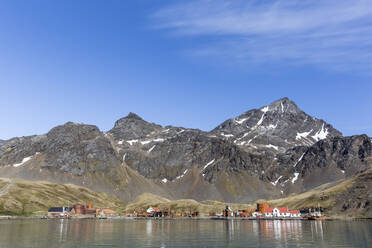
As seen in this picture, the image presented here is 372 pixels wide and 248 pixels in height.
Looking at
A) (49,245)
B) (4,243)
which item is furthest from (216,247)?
(4,243)

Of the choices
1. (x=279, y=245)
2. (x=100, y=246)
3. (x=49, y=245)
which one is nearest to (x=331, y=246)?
(x=279, y=245)

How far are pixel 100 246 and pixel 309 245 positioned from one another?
46479 mm

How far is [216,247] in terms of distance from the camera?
80.9 meters

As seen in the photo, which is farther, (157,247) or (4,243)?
(4,243)

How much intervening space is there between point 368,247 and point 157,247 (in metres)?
44.9

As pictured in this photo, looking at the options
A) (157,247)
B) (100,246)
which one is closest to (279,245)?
(157,247)

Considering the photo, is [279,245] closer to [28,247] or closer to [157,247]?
[157,247]

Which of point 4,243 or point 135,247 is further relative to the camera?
point 4,243

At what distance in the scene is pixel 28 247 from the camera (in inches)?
A: 3066

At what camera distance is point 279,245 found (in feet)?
277

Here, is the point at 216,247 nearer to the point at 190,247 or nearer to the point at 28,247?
the point at 190,247

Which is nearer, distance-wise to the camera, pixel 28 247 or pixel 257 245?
pixel 28 247

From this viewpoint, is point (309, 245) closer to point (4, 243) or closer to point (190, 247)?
point (190, 247)

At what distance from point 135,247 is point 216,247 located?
17.5 meters
